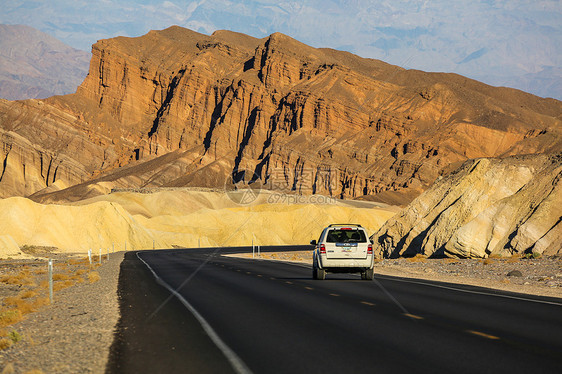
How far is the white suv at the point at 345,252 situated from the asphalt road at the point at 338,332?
132 inches

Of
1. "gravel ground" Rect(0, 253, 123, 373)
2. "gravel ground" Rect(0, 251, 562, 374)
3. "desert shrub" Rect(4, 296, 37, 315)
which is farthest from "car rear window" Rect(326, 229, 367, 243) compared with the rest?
"desert shrub" Rect(4, 296, 37, 315)

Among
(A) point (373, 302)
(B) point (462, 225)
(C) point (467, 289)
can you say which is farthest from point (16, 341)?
(B) point (462, 225)

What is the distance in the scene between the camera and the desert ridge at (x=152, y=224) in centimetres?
7931

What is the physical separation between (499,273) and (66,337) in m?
23.4

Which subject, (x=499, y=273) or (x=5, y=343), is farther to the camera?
(x=499, y=273)

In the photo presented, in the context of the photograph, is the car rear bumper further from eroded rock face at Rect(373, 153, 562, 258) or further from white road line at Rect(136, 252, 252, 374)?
eroded rock face at Rect(373, 153, 562, 258)

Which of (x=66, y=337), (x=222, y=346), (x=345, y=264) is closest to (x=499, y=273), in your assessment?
(x=345, y=264)

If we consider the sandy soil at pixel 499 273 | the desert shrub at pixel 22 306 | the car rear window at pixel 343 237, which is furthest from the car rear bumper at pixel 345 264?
the desert shrub at pixel 22 306

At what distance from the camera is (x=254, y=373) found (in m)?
7.79

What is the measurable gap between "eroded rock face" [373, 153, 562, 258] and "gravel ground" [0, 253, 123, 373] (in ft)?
98.0

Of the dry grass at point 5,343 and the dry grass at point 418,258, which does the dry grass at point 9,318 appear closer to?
the dry grass at point 5,343

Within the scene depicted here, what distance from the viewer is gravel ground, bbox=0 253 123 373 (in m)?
8.81

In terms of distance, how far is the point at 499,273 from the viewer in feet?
97.7

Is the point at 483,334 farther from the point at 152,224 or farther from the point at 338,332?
the point at 152,224
